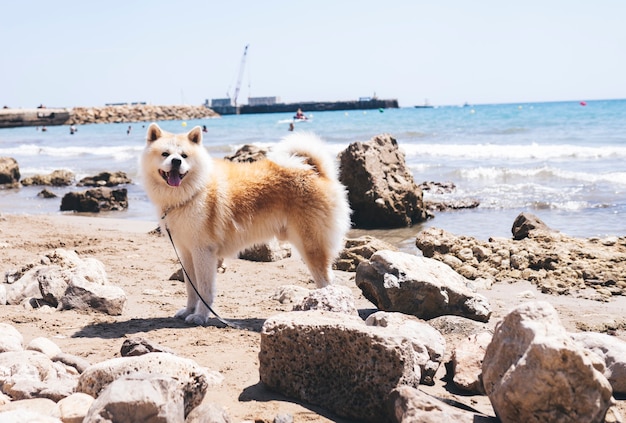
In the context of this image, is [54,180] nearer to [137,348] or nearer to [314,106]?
[137,348]

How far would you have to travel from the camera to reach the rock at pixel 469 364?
4.18 meters

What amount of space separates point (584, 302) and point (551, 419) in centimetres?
418

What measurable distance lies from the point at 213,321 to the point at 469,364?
2.55 metres

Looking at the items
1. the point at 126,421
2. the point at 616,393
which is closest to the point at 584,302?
the point at 616,393

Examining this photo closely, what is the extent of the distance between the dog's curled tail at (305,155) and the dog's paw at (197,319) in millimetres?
1622

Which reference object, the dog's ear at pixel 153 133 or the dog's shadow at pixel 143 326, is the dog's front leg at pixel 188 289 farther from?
the dog's ear at pixel 153 133

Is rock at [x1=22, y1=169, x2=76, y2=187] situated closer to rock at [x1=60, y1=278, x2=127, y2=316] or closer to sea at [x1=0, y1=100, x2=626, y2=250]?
sea at [x1=0, y1=100, x2=626, y2=250]

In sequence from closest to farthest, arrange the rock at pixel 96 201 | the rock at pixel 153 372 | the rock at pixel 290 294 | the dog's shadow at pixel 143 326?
the rock at pixel 153 372 < the dog's shadow at pixel 143 326 < the rock at pixel 290 294 < the rock at pixel 96 201

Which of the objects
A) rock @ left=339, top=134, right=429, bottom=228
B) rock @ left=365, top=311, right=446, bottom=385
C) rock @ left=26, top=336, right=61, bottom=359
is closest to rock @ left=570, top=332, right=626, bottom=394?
rock @ left=365, top=311, right=446, bottom=385

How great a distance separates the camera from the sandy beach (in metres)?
4.06

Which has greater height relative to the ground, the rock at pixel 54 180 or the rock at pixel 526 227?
the rock at pixel 526 227

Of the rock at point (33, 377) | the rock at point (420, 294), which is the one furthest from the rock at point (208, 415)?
the rock at point (420, 294)

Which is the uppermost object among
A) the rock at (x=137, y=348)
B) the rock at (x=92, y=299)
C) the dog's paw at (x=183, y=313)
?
the rock at (x=137, y=348)

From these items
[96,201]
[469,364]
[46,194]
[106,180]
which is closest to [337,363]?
[469,364]
